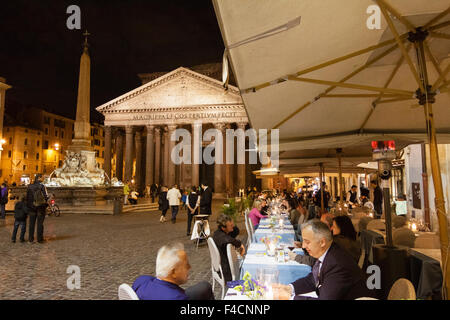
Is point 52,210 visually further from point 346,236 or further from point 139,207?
point 346,236

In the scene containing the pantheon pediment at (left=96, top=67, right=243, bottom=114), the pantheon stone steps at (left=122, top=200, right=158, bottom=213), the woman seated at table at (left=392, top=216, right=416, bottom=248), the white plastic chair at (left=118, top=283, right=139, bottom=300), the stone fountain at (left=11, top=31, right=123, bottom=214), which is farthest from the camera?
the pantheon pediment at (left=96, top=67, right=243, bottom=114)

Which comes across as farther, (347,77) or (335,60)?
(347,77)

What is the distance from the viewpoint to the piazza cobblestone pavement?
455 cm

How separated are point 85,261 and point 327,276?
567cm

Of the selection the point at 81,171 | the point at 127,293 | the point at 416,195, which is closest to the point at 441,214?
the point at 127,293

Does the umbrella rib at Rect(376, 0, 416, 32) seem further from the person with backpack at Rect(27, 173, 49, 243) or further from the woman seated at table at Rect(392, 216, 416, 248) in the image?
the person with backpack at Rect(27, 173, 49, 243)

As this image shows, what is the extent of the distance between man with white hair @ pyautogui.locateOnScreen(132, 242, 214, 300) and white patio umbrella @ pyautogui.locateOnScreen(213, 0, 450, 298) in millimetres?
1705

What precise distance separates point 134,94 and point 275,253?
3554 centimetres

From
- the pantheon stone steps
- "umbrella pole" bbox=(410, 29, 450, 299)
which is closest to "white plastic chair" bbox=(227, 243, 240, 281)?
"umbrella pole" bbox=(410, 29, 450, 299)

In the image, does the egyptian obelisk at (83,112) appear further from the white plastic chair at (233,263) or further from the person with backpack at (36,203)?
the white plastic chair at (233,263)

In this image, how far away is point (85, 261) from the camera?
6.39 m
